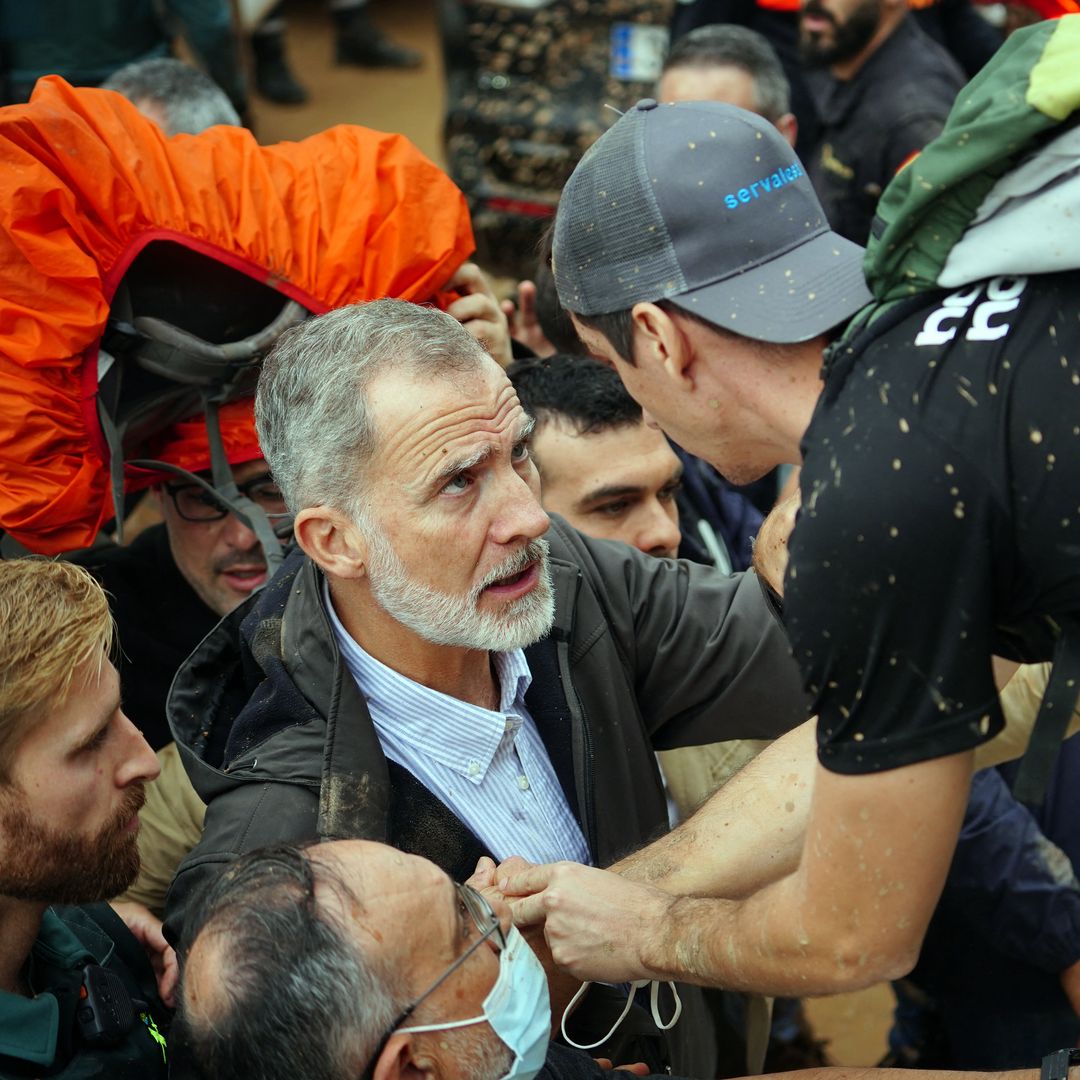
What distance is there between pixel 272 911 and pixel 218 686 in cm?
79

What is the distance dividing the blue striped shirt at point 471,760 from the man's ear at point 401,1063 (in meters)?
0.59

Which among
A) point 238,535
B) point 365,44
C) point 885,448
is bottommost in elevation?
point 365,44

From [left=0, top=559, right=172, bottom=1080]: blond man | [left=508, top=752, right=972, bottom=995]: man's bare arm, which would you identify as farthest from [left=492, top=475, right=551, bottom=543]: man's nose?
[left=0, top=559, right=172, bottom=1080]: blond man

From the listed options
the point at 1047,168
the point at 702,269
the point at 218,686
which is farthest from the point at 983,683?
the point at 218,686

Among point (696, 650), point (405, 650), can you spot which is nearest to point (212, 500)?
point (405, 650)

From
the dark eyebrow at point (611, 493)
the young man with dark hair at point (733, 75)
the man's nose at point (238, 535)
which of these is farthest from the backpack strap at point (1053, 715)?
the young man with dark hair at point (733, 75)

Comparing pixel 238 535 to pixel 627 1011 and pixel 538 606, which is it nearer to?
pixel 538 606

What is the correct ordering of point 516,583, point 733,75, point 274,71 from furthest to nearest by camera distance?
point 274,71
point 733,75
point 516,583

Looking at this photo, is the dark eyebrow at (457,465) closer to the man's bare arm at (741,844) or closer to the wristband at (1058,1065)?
the man's bare arm at (741,844)

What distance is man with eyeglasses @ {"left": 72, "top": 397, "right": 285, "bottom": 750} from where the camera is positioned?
357 centimetres

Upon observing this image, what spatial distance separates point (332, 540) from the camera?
271 centimetres

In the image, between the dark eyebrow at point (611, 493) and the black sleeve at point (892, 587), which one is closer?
the black sleeve at point (892, 587)

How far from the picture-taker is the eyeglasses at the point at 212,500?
3.63m

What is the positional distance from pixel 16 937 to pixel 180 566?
5.56 feet
